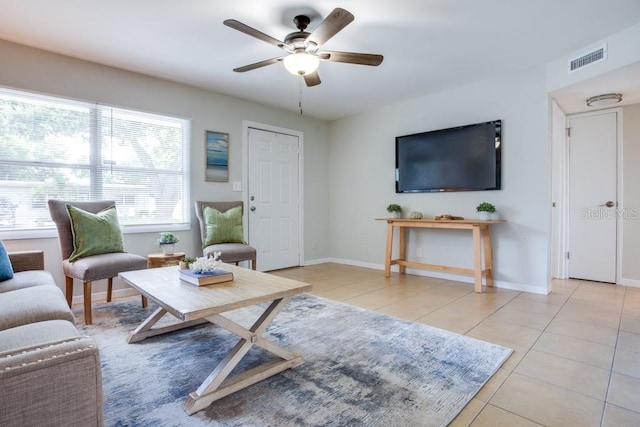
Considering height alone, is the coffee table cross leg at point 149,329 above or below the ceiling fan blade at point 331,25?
below

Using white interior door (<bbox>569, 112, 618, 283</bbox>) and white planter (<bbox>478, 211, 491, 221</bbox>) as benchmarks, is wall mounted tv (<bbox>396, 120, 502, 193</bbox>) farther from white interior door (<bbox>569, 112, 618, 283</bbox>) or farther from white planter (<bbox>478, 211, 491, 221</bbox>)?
white interior door (<bbox>569, 112, 618, 283</bbox>)

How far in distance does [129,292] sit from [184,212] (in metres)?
1.03

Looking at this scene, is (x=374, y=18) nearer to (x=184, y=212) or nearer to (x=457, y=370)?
(x=457, y=370)

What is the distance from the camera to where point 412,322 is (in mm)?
2549

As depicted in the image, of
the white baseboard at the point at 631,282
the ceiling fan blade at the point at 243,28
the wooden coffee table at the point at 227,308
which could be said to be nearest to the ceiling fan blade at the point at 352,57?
the ceiling fan blade at the point at 243,28

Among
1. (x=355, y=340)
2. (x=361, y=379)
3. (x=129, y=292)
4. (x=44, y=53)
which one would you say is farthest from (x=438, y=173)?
(x=44, y=53)

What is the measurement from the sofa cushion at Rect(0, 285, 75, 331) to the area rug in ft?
1.47

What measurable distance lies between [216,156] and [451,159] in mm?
2938

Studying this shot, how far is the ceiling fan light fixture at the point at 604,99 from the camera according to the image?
11.0 ft

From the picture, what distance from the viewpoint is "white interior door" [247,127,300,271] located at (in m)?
4.52

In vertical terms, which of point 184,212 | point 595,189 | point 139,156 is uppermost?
point 139,156

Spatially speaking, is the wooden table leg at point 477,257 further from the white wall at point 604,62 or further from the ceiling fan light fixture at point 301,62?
the ceiling fan light fixture at point 301,62

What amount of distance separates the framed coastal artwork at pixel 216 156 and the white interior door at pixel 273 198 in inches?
14.1

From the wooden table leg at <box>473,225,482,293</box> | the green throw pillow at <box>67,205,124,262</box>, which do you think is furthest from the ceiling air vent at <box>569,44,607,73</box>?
the green throw pillow at <box>67,205,124,262</box>
